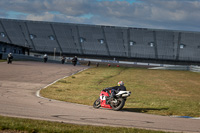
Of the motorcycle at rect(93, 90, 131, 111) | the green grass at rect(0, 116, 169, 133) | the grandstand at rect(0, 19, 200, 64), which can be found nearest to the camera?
the green grass at rect(0, 116, 169, 133)

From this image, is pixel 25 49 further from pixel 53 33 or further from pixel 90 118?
pixel 90 118

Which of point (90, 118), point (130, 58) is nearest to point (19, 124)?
point (90, 118)

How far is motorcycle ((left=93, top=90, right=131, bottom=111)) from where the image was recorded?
12891mm

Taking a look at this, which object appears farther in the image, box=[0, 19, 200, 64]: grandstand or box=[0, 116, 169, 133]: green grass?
box=[0, 19, 200, 64]: grandstand

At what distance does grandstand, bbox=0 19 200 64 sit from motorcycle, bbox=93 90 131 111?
65.9 metres

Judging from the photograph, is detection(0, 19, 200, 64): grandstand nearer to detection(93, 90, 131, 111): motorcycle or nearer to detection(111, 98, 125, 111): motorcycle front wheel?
detection(93, 90, 131, 111): motorcycle

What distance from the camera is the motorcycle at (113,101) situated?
12891 mm

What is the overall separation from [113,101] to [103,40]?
7308cm

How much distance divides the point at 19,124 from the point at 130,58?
242 feet

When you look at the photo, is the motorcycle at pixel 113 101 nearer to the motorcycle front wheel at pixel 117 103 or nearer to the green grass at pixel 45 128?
the motorcycle front wheel at pixel 117 103

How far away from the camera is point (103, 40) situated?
85750mm

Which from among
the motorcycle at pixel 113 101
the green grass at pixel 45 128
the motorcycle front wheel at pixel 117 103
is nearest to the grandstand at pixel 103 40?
the motorcycle at pixel 113 101

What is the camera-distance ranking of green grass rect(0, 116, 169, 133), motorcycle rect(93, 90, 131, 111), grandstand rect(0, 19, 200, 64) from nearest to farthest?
1. green grass rect(0, 116, 169, 133)
2. motorcycle rect(93, 90, 131, 111)
3. grandstand rect(0, 19, 200, 64)

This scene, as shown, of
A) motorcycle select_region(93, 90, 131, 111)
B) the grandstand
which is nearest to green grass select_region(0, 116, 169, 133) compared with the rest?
motorcycle select_region(93, 90, 131, 111)
